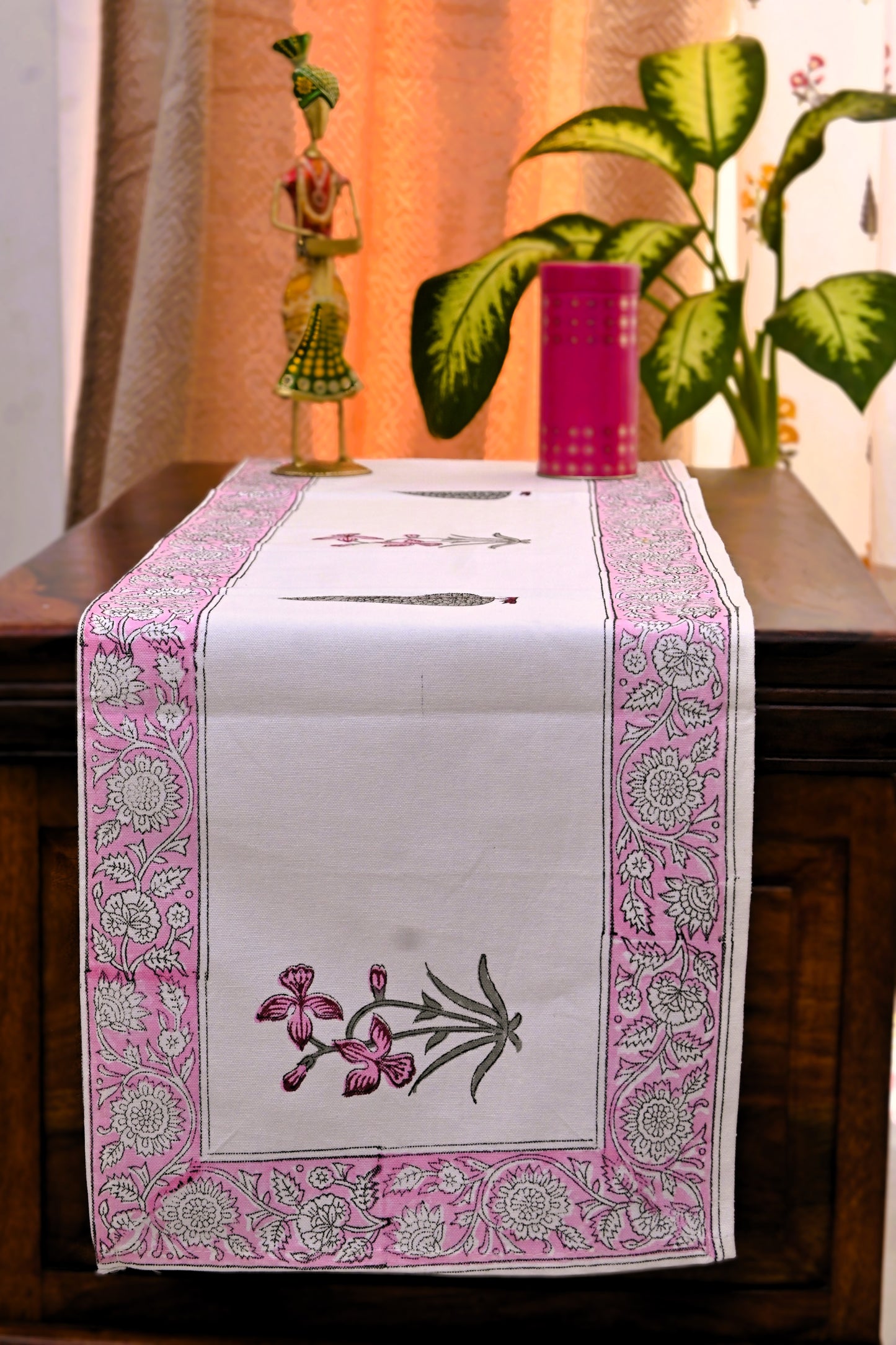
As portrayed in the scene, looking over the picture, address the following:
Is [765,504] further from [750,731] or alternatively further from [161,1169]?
[161,1169]

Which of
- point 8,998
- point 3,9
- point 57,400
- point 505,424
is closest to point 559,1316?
point 8,998

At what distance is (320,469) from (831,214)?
0.60 m

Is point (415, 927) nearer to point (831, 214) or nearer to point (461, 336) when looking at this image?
point (461, 336)

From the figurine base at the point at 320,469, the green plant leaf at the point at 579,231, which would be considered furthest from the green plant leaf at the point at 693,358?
the figurine base at the point at 320,469

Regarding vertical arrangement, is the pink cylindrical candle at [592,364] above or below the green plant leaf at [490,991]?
above

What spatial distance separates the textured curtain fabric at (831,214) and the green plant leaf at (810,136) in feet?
0.29

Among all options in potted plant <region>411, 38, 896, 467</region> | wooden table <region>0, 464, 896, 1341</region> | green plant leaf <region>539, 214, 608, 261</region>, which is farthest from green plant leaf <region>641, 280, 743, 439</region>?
wooden table <region>0, 464, 896, 1341</region>

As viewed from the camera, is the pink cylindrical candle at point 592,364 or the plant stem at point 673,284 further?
the plant stem at point 673,284

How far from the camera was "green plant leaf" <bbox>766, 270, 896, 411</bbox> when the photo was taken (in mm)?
1212

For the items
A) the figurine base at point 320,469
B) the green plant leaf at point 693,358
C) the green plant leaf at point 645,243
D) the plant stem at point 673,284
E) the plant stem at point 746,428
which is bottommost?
the figurine base at point 320,469

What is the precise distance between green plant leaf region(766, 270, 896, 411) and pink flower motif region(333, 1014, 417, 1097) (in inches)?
28.6

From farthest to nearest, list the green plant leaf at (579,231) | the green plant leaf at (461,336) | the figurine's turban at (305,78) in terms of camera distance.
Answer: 1. the green plant leaf at (579,231)
2. the green plant leaf at (461,336)
3. the figurine's turban at (305,78)

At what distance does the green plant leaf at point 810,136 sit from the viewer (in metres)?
1.21

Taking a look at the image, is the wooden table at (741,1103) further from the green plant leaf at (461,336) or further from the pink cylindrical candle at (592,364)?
the green plant leaf at (461,336)
